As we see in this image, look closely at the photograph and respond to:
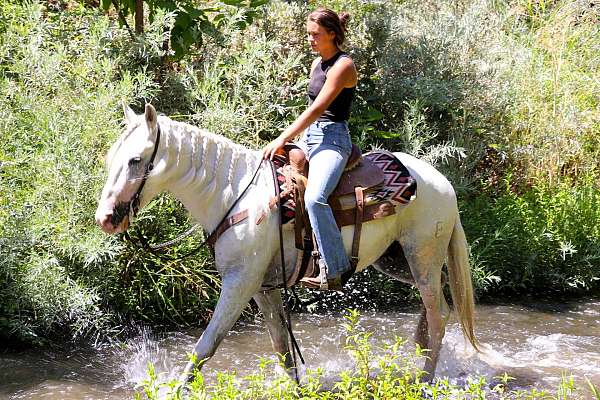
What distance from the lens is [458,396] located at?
3.49 meters

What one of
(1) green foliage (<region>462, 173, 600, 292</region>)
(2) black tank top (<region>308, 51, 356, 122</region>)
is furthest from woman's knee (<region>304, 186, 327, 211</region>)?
(1) green foliage (<region>462, 173, 600, 292</region>)

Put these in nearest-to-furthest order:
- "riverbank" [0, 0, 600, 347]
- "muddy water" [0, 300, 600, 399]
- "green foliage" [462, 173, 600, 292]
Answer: "muddy water" [0, 300, 600, 399] < "riverbank" [0, 0, 600, 347] < "green foliage" [462, 173, 600, 292]

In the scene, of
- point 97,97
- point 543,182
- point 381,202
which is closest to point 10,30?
point 97,97

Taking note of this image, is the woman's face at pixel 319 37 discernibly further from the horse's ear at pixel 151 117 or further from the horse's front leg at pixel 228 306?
the horse's front leg at pixel 228 306

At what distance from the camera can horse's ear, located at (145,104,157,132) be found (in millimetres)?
4410

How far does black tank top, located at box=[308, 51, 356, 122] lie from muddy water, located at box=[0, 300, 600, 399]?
1.96 meters

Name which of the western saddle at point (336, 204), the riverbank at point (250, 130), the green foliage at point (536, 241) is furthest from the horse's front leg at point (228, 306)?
the green foliage at point (536, 241)

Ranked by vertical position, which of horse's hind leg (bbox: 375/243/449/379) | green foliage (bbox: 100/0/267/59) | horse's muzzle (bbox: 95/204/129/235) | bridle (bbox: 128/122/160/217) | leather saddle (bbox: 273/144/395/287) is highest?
green foliage (bbox: 100/0/267/59)

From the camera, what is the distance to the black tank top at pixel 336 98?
4938 millimetres

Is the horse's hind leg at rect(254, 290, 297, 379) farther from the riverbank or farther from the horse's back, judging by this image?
the riverbank

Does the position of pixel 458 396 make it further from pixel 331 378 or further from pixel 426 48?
pixel 426 48

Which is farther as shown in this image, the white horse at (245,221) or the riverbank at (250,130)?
the riverbank at (250,130)

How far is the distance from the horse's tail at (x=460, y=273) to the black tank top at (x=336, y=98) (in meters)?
1.27

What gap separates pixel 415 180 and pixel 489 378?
163 centimetres
